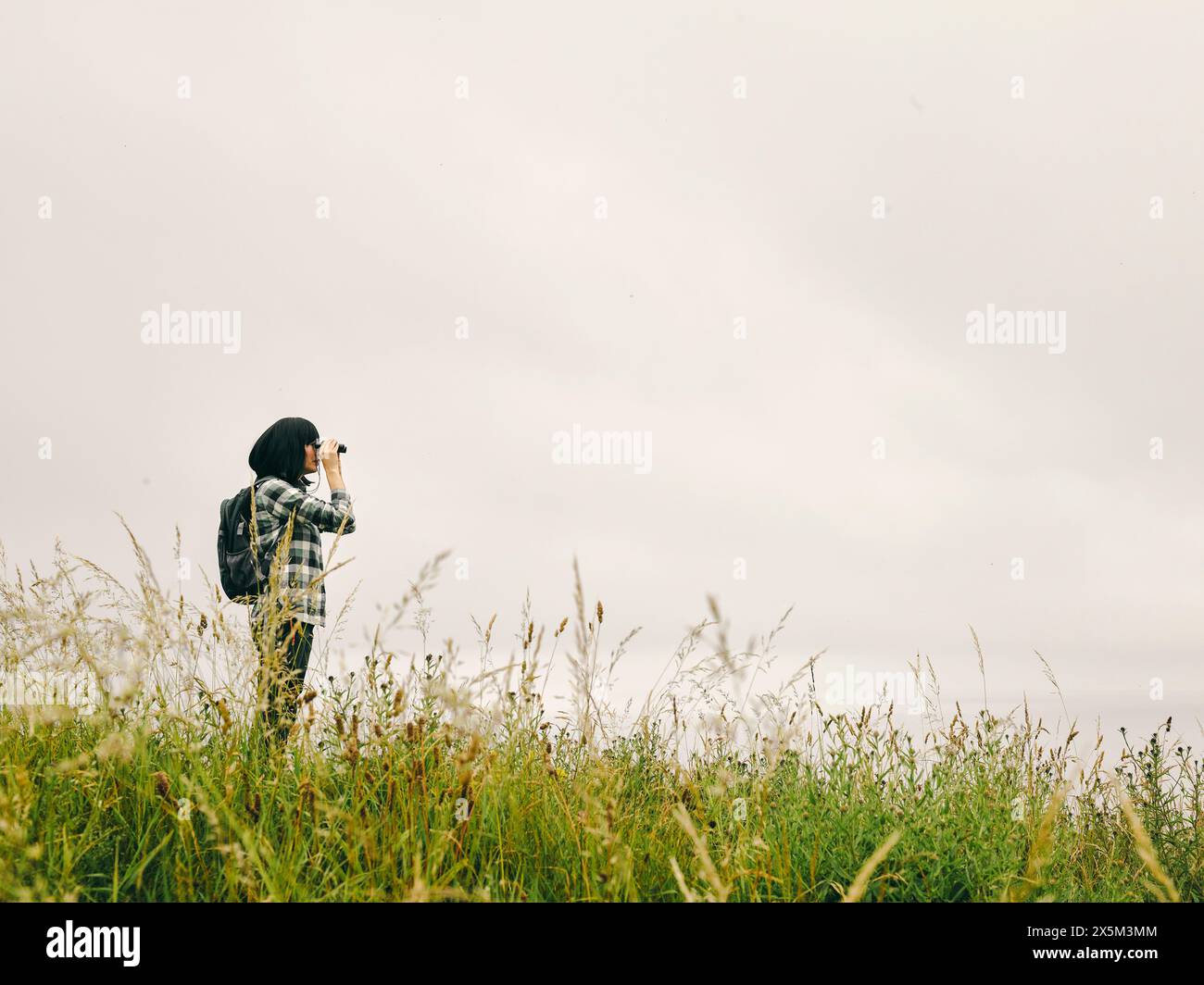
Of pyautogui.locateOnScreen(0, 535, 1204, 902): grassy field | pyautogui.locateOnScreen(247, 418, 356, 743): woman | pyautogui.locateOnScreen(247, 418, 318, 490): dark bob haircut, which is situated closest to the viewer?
pyautogui.locateOnScreen(0, 535, 1204, 902): grassy field

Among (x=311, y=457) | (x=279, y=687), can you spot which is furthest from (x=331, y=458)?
(x=279, y=687)

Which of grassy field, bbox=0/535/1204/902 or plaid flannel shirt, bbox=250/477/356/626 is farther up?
plaid flannel shirt, bbox=250/477/356/626

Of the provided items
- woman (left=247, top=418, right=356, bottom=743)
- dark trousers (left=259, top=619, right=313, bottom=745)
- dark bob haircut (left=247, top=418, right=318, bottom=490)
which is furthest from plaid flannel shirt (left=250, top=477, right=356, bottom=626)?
dark trousers (left=259, top=619, right=313, bottom=745)

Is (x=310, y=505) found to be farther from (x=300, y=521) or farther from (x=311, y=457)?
(x=311, y=457)

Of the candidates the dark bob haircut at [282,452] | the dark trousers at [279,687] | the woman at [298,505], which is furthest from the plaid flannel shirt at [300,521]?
the dark trousers at [279,687]

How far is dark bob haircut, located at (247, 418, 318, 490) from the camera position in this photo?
21.4 ft

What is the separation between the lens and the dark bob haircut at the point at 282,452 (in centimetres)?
651

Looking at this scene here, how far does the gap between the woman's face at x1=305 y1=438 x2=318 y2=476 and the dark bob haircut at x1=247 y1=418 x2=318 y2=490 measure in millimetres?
29

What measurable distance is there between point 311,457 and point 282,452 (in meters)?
0.20

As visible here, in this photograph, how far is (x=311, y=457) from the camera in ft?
21.7

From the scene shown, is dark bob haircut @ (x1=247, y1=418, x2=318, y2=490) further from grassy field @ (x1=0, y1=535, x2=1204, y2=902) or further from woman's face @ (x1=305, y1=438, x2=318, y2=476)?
grassy field @ (x1=0, y1=535, x2=1204, y2=902)

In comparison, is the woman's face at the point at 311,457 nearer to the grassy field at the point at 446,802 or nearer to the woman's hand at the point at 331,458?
the woman's hand at the point at 331,458

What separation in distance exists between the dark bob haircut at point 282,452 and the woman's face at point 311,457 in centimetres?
3
